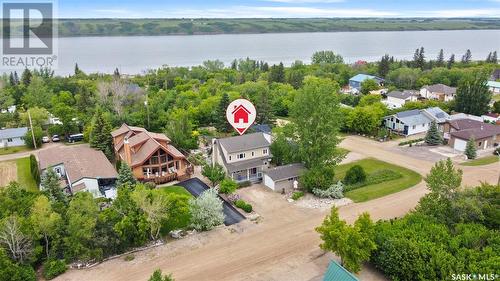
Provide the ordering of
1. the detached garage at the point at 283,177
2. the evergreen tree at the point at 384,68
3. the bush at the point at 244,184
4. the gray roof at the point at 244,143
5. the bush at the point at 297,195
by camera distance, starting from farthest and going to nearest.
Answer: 1. the evergreen tree at the point at 384,68
2. the gray roof at the point at 244,143
3. the bush at the point at 244,184
4. the detached garage at the point at 283,177
5. the bush at the point at 297,195

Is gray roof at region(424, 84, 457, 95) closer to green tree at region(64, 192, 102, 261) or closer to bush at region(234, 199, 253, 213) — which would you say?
bush at region(234, 199, 253, 213)

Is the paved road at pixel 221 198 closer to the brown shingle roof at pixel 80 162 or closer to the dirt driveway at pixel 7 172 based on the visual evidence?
the brown shingle roof at pixel 80 162

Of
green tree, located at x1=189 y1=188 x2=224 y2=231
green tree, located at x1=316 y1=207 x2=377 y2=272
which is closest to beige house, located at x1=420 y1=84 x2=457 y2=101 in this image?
green tree, located at x1=316 y1=207 x2=377 y2=272

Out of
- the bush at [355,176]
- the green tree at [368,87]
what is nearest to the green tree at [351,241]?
the bush at [355,176]

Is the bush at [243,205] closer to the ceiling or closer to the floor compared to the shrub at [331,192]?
closer to the floor

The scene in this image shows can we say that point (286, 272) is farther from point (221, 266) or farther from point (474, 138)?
point (474, 138)

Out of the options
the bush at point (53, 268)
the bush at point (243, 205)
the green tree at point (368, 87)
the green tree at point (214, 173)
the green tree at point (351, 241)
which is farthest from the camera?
the green tree at point (368, 87)
